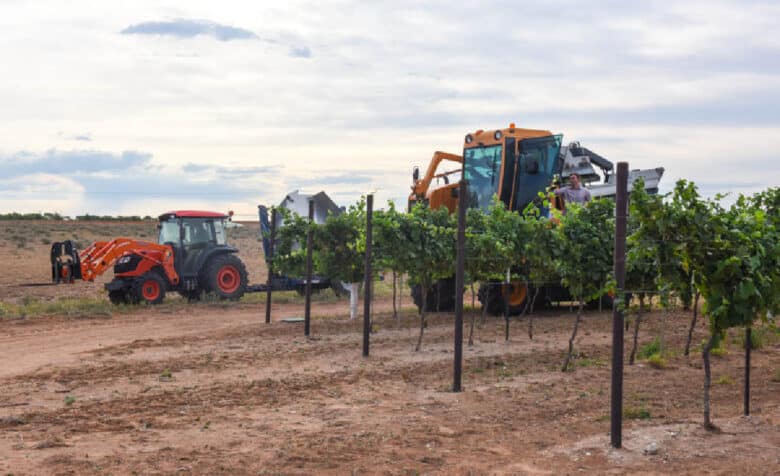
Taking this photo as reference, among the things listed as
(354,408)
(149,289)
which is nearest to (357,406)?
(354,408)

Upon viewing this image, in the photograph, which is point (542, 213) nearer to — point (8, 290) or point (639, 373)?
point (639, 373)

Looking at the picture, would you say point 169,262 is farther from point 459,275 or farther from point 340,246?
point 459,275

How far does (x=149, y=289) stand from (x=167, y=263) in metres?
0.79

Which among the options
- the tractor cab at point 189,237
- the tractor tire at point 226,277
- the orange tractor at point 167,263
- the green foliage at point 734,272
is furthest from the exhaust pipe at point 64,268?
the green foliage at point 734,272

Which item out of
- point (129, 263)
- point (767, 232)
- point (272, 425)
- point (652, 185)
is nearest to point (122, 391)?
point (272, 425)

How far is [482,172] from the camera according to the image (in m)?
17.3

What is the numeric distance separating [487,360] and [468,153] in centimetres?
660

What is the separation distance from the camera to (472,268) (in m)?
13.8

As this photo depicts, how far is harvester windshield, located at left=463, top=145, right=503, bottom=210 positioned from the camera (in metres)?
17.0

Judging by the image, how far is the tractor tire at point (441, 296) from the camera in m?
18.2

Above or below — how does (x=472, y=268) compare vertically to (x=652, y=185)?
below

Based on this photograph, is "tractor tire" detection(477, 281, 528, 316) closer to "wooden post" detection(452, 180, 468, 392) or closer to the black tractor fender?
the black tractor fender

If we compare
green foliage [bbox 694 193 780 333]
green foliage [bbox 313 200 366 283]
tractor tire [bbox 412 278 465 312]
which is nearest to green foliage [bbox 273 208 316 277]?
green foliage [bbox 313 200 366 283]

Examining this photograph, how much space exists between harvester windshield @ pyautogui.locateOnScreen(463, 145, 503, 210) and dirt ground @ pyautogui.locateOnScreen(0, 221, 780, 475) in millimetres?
3094
